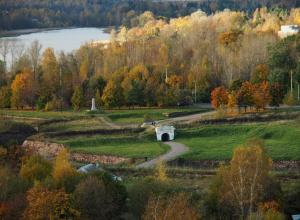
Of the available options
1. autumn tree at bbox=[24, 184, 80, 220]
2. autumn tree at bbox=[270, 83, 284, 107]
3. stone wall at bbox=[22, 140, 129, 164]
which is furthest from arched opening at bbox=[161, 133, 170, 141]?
autumn tree at bbox=[24, 184, 80, 220]

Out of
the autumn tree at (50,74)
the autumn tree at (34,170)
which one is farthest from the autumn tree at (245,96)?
the autumn tree at (34,170)

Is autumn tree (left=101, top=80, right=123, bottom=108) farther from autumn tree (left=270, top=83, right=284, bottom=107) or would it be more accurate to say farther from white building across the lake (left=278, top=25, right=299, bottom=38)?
white building across the lake (left=278, top=25, right=299, bottom=38)

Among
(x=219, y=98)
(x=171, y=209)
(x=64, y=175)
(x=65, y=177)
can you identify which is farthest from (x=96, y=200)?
(x=219, y=98)

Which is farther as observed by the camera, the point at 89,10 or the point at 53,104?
the point at 89,10

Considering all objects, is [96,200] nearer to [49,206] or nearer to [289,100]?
[49,206]

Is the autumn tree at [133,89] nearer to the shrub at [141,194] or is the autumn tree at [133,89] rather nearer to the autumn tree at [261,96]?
the autumn tree at [261,96]

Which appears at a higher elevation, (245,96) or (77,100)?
(245,96)

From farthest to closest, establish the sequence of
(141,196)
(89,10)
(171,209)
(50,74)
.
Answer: (89,10), (50,74), (141,196), (171,209)
